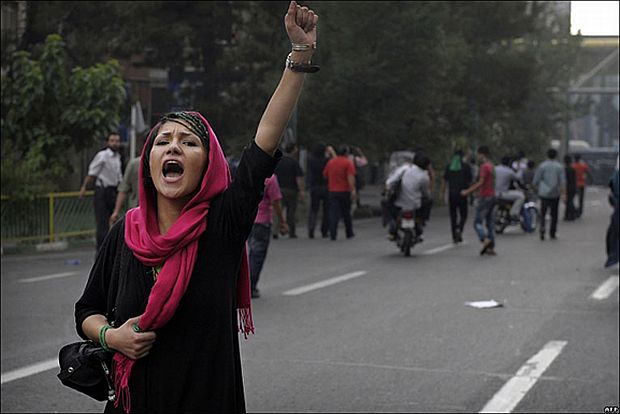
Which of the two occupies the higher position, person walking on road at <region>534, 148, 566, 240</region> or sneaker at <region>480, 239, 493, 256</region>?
person walking on road at <region>534, 148, 566, 240</region>

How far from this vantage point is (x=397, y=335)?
10867 mm

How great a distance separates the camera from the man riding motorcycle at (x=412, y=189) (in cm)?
1973

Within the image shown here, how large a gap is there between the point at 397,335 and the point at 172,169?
7.53m

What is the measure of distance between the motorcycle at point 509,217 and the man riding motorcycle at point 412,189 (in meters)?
6.44

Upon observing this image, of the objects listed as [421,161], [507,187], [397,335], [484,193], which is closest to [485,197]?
[484,193]

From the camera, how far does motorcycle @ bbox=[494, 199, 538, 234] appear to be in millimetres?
26656

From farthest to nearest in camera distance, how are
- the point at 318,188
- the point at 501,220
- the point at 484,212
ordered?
the point at 501,220, the point at 318,188, the point at 484,212

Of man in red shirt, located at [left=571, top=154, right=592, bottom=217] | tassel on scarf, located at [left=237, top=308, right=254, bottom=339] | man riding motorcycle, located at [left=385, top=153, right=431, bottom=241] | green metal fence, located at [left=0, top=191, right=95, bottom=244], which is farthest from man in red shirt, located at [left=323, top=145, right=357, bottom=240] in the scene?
tassel on scarf, located at [left=237, top=308, right=254, bottom=339]

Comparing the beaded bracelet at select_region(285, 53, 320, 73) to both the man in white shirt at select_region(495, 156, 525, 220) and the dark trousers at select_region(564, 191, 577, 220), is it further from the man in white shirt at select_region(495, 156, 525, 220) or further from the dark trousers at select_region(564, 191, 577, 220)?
the dark trousers at select_region(564, 191, 577, 220)

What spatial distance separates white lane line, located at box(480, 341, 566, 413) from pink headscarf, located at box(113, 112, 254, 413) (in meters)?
4.47

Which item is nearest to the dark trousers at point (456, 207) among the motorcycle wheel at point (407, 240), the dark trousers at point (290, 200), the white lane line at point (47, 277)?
the dark trousers at point (290, 200)

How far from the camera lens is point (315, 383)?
856 cm

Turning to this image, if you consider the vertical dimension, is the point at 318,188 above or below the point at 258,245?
below

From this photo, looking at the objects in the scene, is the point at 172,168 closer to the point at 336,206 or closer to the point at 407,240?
the point at 407,240
